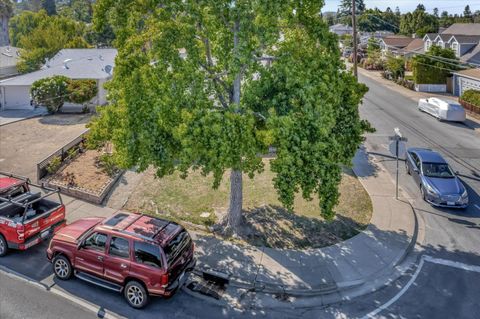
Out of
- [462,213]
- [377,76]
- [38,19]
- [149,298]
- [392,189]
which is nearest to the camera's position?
[149,298]

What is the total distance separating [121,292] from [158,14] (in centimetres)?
796

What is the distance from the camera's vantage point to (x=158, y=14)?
437 inches

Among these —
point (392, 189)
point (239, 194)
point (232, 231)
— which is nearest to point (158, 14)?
point (239, 194)

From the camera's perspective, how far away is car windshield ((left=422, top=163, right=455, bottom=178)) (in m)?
16.9

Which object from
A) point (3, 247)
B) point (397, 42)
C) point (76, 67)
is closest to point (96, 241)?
point (3, 247)

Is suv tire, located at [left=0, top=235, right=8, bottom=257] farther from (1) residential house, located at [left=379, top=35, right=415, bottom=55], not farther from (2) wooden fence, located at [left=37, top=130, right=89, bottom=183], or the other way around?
(1) residential house, located at [left=379, top=35, right=415, bottom=55]

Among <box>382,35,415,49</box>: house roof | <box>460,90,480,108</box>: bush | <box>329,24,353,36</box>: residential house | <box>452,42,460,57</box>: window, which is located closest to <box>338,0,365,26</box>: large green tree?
<box>329,24,353,36</box>: residential house

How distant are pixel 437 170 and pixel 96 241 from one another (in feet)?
48.7

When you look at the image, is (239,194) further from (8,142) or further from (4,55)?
(4,55)

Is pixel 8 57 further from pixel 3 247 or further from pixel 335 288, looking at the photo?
pixel 335 288

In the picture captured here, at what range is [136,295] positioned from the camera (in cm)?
970

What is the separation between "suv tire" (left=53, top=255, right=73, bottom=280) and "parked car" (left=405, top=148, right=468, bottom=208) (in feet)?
46.7

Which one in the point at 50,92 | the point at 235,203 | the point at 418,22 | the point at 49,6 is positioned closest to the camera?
the point at 235,203

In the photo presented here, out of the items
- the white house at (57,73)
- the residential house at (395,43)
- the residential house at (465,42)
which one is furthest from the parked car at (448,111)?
the residential house at (395,43)
